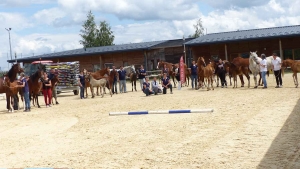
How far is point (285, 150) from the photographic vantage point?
26.1ft

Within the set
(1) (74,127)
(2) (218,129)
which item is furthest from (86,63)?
(2) (218,129)

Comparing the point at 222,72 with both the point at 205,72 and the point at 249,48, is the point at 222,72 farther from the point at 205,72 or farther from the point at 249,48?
the point at 249,48

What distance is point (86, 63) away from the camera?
48531mm

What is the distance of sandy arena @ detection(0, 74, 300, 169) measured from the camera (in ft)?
25.8

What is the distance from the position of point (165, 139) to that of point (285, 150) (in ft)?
9.59

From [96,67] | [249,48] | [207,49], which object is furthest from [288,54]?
[96,67]

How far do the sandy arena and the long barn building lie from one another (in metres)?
24.3

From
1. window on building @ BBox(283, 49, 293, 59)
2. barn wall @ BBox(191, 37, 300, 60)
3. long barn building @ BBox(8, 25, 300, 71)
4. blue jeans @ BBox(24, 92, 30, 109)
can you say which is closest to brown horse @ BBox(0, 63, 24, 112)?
blue jeans @ BBox(24, 92, 30, 109)

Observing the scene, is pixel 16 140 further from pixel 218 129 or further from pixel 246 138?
pixel 246 138

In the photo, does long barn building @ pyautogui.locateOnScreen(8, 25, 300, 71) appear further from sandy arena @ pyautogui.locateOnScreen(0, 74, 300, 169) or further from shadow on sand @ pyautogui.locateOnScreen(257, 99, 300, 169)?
shadow on sand @ pyautogui.locateOnScreen(257, 99, 300, 169)

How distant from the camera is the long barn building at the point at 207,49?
38906 mm

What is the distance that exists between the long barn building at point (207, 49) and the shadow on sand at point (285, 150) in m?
28.3

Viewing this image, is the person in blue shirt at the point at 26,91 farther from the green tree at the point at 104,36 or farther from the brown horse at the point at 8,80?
the green tree at the point at 104,36

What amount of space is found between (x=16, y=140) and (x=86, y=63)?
37333mm
